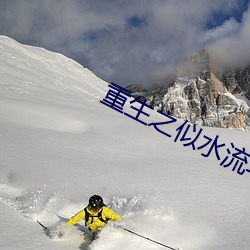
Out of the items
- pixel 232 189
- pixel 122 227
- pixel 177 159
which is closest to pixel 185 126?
pixel 177 159

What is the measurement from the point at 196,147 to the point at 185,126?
212 inches

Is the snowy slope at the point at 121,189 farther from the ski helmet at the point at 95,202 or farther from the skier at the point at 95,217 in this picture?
the ski helmet at the point at 95,202

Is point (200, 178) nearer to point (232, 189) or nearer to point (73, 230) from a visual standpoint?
point (232, 189)

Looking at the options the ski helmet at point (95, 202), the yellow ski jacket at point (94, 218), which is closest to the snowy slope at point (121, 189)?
the yellow ski jacket at point (94, 218)

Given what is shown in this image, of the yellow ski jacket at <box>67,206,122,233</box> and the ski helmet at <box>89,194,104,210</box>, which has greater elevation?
the ski helmet at <box>89,194,104,210</box>

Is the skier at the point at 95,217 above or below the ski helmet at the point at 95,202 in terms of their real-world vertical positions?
below

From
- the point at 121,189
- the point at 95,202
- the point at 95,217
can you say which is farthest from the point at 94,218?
the point at 121,189

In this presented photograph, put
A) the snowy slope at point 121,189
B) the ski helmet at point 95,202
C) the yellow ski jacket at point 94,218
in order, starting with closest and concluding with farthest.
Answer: the snowy slope at point 121,189 < the ski helmet at point 95,202 < the yellow ski jacket at point 94,218

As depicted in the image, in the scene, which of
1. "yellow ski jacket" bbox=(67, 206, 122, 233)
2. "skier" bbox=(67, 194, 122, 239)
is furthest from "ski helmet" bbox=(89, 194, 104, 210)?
"yellow ski jacket" bbox=(67, 206, 122, 233)

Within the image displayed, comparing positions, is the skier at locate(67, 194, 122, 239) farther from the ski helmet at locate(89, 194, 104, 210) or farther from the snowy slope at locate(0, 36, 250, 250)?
the snowy slope at locate(0, 36, 250, 250)

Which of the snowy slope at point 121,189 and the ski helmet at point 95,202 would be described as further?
the ski helmet at point 95,202

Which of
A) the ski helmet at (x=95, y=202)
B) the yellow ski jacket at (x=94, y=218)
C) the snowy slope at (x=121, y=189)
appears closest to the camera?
the snowy slope at (x=121, y=189)

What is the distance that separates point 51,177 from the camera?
7.57 metres

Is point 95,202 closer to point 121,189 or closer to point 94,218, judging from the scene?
point 94,218
